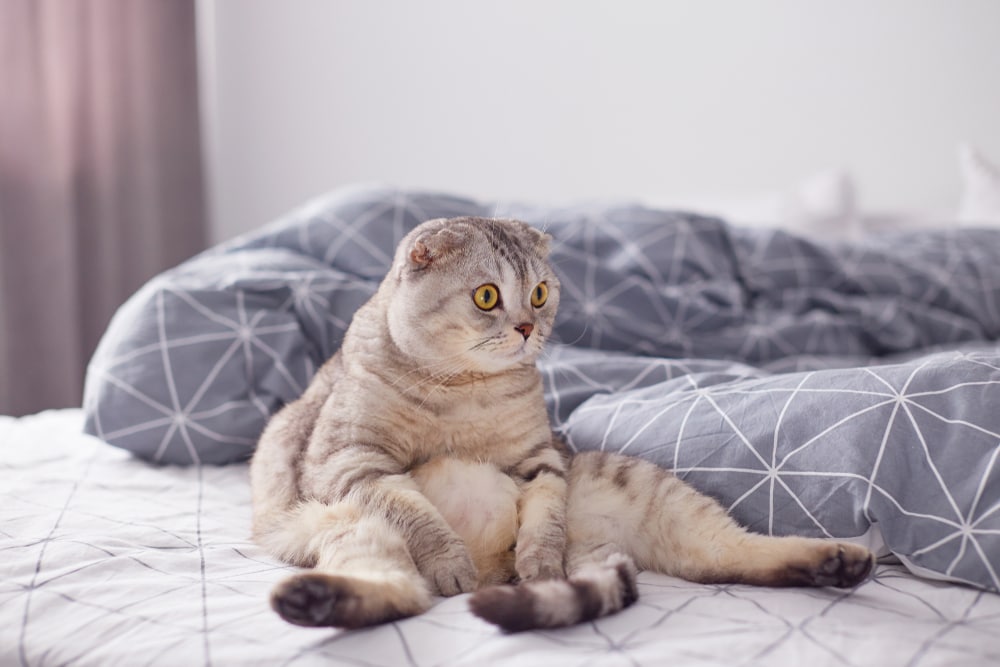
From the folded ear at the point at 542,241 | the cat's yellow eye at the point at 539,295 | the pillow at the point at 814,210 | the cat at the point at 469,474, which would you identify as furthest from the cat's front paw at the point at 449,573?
the pillow at the point at 814,210

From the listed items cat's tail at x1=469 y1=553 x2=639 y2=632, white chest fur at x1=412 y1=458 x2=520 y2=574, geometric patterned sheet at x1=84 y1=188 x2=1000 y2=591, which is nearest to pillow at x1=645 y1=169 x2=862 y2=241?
geometric patterned sheet at x1=84 y1=188 x2=1000 y2=591

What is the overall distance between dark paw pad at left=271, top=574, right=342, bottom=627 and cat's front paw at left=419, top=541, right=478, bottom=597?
0.64ft

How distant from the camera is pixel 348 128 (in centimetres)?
344

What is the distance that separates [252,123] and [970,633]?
128 inches

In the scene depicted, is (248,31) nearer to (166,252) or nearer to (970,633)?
(166,252)

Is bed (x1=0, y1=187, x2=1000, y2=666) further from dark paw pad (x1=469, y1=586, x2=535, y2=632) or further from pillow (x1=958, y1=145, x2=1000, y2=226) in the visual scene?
pillow (x1=958, y1=145, x2=1000, y2=226)

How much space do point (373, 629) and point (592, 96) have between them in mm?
2715

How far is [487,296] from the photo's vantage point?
1.20 m

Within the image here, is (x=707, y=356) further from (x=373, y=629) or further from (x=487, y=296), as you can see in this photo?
(x=373, y=629)

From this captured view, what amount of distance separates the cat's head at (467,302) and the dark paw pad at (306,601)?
42 centimetres

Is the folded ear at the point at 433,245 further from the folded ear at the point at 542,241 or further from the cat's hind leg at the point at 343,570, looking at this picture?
the cat's hind leg at the point at 343,570

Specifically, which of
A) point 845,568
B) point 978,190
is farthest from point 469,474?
point 978,190

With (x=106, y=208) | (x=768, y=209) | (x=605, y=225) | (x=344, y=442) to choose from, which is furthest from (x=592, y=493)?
(x=106, y=208)

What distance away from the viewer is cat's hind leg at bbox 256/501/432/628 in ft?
2.78
